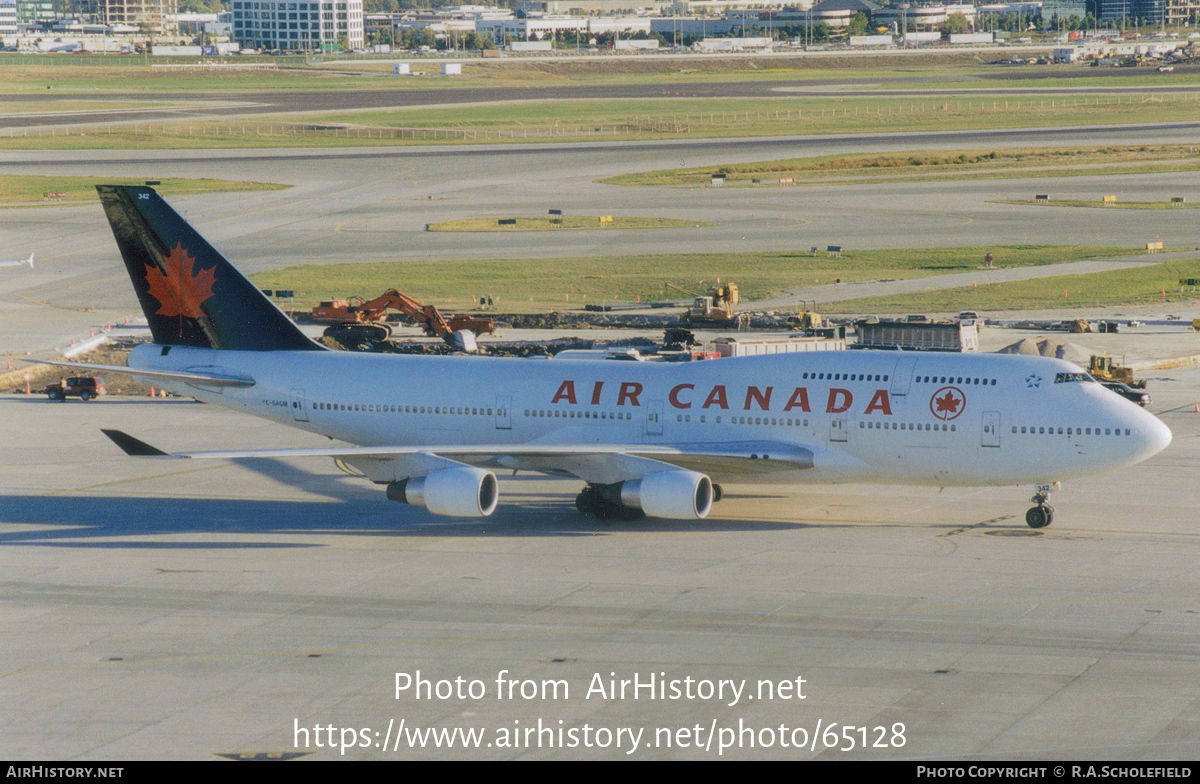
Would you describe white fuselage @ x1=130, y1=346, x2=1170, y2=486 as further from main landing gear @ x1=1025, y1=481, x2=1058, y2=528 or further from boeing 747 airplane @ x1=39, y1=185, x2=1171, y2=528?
main landing gear @ x1=1025, y1=481, x2=1058, y2=528

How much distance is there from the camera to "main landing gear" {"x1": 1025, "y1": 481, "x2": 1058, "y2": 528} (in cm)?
4094

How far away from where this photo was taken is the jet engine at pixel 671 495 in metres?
39.8

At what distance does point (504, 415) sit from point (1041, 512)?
15.8 metres

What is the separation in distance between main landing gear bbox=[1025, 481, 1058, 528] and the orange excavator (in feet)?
117

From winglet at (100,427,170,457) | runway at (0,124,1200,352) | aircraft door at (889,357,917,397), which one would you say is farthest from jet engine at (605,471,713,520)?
runway at (0,124,1200,352)

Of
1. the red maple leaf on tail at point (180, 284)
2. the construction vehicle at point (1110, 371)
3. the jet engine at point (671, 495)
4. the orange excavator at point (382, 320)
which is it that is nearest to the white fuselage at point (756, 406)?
the red maple leaf on tail at point (180, 284)

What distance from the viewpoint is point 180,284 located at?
156 ft

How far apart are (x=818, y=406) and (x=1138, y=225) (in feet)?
253

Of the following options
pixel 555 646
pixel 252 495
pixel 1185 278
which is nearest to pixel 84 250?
pixel 252 495

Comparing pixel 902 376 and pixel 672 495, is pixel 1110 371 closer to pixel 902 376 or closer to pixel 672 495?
pixel 902 376

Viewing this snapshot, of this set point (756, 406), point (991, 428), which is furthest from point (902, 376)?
point (756, 406)
